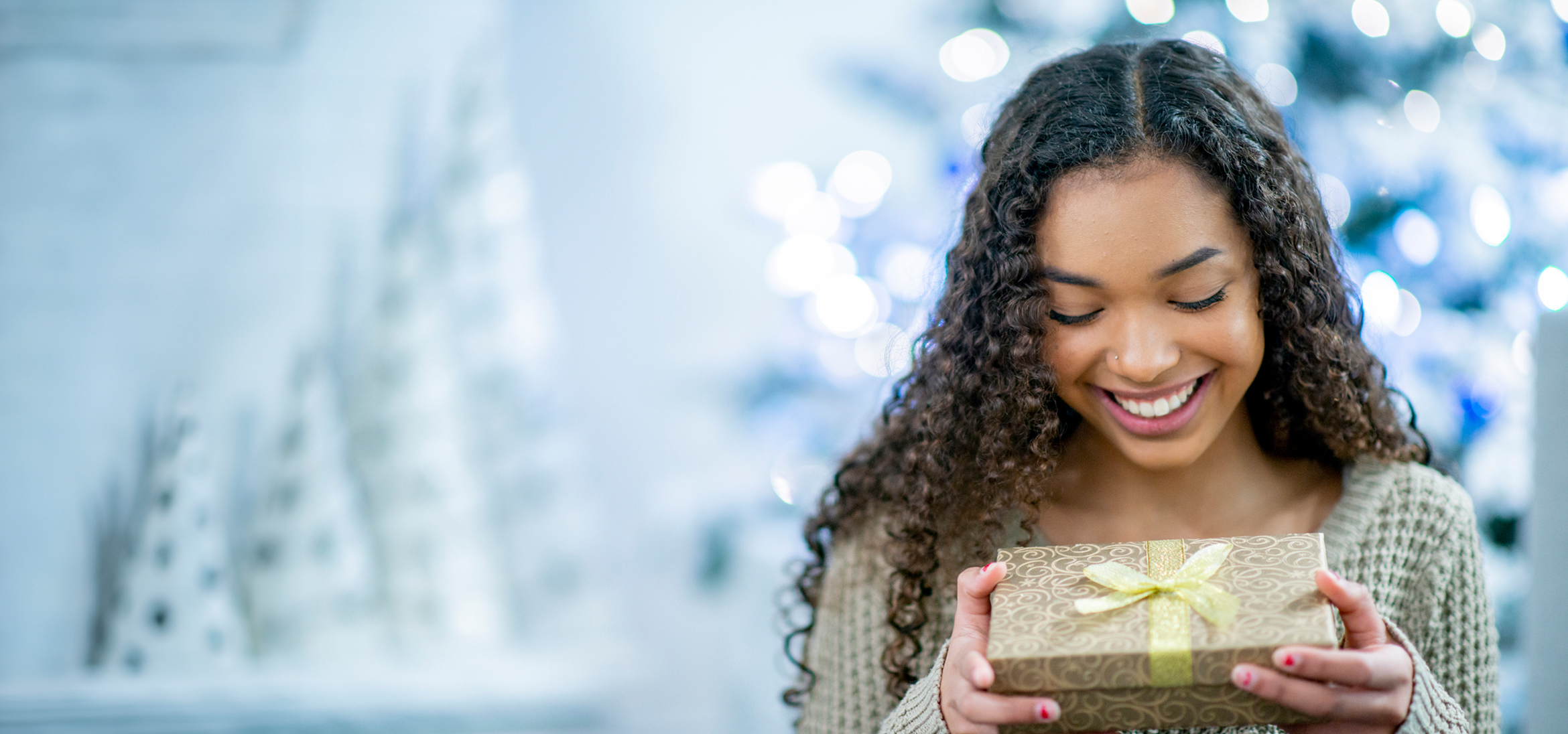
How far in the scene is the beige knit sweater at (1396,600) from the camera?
1.06m

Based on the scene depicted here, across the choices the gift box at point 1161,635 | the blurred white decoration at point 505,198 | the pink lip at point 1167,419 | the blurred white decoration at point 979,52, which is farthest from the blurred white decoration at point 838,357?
the gift box at point 1161,635

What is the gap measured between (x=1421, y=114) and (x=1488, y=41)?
0.18 m

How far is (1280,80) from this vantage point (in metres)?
2.05

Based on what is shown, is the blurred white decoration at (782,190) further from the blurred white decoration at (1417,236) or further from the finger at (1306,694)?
the finger at (1306,694)

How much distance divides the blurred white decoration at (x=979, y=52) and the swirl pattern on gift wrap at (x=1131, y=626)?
1463mm

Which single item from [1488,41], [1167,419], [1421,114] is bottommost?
[1167,419]

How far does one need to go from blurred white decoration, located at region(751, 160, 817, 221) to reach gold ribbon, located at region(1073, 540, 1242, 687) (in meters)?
1.49

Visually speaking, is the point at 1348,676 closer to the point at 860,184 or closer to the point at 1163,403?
the point at 1163,403

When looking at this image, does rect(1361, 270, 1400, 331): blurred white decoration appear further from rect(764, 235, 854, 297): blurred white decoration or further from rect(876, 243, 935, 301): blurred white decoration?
rect(764, 235, 854, 297): blurred white decoration

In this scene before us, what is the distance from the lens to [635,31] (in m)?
2.68

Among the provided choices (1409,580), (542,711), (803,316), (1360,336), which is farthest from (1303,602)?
(542,711)

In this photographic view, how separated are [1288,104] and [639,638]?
1880mm

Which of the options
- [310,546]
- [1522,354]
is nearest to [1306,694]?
[1522,354]

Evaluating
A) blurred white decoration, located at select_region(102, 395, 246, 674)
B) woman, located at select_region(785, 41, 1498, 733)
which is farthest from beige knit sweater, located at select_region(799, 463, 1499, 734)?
blurred white decoration, located at select_region(102, 395, 246, 674)
